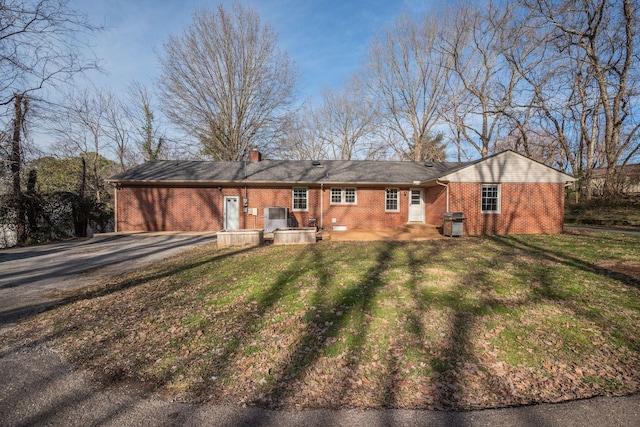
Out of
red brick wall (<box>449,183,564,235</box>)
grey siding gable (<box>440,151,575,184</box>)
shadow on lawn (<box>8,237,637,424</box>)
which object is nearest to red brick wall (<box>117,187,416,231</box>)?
grey siding gable (<box>440,151,575,184</box>)

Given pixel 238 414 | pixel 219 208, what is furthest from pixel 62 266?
pixel 238 414

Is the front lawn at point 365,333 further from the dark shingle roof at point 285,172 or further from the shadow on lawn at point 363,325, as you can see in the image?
the dark shingle roof at point 285,172

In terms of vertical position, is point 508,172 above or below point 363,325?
above

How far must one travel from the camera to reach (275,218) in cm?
1410

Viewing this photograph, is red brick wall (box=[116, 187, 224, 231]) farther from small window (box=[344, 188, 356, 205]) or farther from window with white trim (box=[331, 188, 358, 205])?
small window (box=[344, 188, 356, 205])

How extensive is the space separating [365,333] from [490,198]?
12.2 m

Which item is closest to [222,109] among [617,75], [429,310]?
[429,310]

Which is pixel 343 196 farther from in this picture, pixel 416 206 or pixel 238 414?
pixel 238 414

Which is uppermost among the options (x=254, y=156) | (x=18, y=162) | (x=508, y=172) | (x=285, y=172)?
(x=254, y=156)

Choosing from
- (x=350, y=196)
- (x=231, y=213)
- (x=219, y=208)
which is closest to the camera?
(x=219, y=208)

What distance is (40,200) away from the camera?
13.7 m

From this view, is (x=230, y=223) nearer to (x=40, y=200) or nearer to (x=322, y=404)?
(x=40, y=200)

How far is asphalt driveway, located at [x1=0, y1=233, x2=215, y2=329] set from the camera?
5.17 m

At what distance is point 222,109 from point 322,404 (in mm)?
25353
